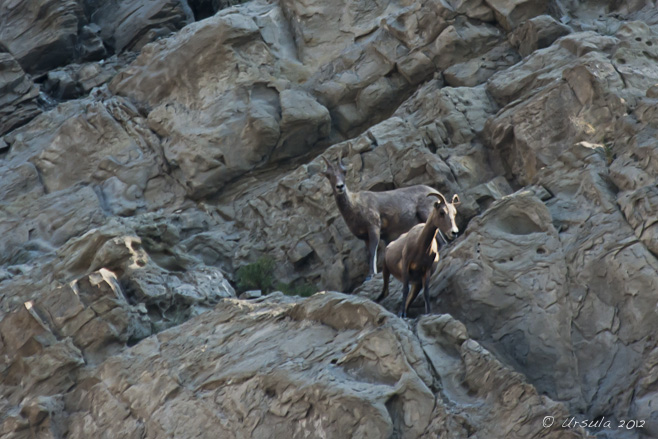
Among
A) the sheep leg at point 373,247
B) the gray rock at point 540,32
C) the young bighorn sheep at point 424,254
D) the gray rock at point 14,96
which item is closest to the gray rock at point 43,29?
the gray rock at point 14,96

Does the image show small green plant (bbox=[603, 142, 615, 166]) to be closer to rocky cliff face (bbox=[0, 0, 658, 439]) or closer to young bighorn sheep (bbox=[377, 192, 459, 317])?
rocky cliff face (bbox=[0, 0, 658, 439])

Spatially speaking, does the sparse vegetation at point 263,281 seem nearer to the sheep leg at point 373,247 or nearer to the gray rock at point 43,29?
the sheep leg at point 373,247

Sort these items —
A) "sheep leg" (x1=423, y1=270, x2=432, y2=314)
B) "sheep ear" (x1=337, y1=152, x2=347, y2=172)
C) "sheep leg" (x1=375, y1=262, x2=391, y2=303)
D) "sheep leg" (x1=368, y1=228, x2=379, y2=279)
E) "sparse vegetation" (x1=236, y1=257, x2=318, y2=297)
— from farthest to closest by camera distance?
"sheep ear" (x1=337, y1=152, x2=347, y2=172) → "sparse vegetation" (x1=236, y1=257, x2=318, y2=297) → "sheep leg" (x1=368, y1=228, x2=379, y2=279) → "sheep leg" (x1=375, y1=262, x2=391, y2=303) → "sheep leg" (x1=423, y1=270, x2=432, y2=314)

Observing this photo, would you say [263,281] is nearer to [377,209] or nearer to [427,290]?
[377,209]

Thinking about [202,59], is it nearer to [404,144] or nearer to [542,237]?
[404,144]

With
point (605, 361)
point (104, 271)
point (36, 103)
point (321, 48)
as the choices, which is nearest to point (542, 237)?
point (605, 361)

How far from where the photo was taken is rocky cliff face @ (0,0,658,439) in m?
12.5

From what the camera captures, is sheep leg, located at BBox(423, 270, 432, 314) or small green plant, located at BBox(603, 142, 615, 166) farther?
small green plant, located at BBox(603, 142, 615, 166)

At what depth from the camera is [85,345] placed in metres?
15.5

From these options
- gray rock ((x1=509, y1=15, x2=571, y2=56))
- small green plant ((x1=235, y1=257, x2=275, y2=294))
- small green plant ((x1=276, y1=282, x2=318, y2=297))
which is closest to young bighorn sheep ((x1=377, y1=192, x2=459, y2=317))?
small green plant ((x1=276, y1=282, x2=318, y2=297))

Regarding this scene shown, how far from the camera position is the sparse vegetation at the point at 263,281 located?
1844 cm

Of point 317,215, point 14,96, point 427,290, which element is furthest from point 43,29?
point 427,290

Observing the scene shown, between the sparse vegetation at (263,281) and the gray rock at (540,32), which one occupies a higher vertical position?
the gray rock at (540,32)

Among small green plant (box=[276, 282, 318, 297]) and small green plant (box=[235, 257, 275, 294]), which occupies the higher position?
small green plant (box=[235, 257, 275, 294])
